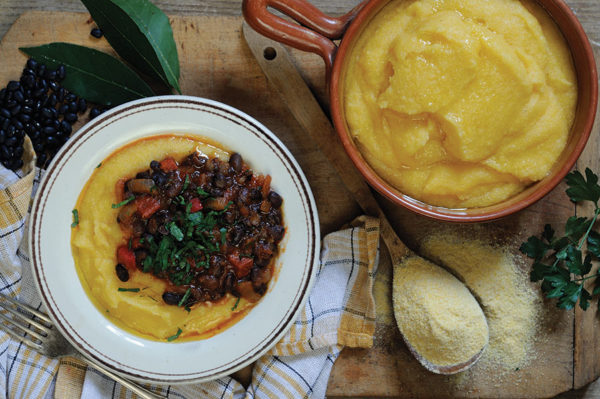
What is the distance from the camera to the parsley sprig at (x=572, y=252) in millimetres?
2664

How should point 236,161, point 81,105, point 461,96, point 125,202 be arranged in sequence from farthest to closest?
point 81,105
point 236,161
point 125,202
point 461,96

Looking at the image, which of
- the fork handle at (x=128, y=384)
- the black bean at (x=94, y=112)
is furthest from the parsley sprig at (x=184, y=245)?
the black bean at (x=94, y=112)

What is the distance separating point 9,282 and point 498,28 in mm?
2505

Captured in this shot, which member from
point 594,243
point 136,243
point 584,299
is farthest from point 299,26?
point 584,299

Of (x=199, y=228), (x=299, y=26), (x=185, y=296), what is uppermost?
(x=299, y=26)

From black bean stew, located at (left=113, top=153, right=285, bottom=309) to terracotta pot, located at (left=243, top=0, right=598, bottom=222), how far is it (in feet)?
1.81

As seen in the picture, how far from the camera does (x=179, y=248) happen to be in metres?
2.60

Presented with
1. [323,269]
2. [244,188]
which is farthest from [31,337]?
[323,269]

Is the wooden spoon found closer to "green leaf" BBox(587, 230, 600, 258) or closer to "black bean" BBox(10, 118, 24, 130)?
"green leaf" BBox(587, 230, 600, 258)

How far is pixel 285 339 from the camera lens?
2.84 m

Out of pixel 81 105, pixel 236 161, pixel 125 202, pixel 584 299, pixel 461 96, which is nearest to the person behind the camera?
pixel 461 96

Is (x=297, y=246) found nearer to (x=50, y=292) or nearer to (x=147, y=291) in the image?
(x=147, y=291)

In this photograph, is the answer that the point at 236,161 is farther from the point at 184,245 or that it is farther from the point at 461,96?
the point at 461,96

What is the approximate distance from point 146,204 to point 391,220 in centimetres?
123
